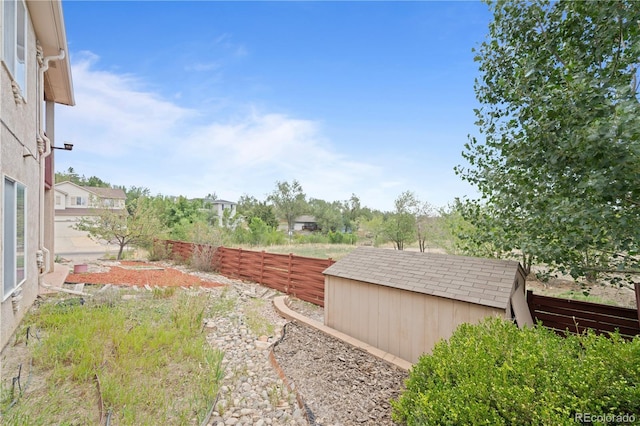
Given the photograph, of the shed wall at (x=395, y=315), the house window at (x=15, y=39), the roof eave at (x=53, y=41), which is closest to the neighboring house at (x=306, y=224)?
the roof eave at (x=53, y=41)

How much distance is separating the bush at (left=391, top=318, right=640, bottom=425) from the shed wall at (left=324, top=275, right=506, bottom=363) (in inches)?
46.4

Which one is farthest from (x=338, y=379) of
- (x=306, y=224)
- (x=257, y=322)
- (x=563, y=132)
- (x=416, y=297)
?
(x=306, y=224)

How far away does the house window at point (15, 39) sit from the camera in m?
3.47

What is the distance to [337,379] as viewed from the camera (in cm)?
345

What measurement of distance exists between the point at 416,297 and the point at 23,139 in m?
6.48

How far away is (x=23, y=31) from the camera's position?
434 cm

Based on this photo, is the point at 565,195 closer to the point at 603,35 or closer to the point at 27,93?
the point at 603,35

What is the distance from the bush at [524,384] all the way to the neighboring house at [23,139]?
461cm

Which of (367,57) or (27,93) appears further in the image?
(367,57)

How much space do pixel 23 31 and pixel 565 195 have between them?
26.2ft

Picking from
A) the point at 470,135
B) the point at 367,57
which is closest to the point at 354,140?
the point at 367,57

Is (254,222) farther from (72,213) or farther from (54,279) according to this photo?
(72,213)

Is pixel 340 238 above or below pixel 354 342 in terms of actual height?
below

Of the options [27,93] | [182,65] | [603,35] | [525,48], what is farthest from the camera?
[182,65]
